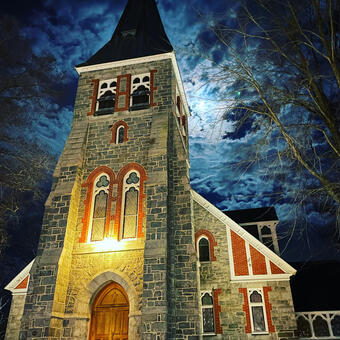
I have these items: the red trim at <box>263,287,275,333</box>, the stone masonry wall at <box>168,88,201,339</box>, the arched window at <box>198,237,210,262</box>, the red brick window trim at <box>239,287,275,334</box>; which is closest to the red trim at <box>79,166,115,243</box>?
the stone masonry wall at <box>168,88,201,339</box>

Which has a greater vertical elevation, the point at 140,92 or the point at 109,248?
the point at 140,92

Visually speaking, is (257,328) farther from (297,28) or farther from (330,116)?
(297,28)

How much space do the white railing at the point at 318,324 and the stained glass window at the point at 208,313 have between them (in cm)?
421

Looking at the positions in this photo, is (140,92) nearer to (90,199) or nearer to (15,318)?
(90,199)

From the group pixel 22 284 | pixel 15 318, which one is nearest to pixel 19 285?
pixel 22 284

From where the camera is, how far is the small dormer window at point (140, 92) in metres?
15.0

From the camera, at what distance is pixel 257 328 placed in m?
14.0

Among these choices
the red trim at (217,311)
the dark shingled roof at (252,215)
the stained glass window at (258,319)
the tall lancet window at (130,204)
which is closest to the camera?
the tall lancet window at (130,204)

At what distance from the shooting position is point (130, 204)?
42.7 feet

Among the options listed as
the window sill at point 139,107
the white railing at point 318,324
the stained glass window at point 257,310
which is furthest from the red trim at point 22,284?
the white railing at point 318,324

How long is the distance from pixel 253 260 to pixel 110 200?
7278mm

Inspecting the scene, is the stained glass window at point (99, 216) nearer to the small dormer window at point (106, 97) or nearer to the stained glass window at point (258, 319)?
the small dormer window at point (106, 97)

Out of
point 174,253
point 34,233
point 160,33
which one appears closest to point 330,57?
point 174,253

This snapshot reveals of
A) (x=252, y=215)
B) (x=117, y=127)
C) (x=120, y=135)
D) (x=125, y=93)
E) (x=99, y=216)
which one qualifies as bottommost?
(x=99, y=216)
